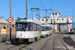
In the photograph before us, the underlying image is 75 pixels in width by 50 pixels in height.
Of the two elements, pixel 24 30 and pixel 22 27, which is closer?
pixel 24 30

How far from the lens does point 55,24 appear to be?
74.5 metres

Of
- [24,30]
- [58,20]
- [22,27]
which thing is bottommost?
[24,30]

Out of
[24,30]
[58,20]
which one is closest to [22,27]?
[24,30]

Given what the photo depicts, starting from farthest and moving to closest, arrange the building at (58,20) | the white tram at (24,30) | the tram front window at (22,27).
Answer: the building at (58,20) < the tram front window at (22,27) < the white tram at (24,30)

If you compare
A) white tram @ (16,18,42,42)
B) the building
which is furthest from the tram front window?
the building

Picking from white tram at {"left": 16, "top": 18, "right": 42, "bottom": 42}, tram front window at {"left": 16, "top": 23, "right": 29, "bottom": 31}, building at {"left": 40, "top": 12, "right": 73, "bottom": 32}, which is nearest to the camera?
white tram at {"left": 16, "top": 18, "right": 42, "bottom": 42}

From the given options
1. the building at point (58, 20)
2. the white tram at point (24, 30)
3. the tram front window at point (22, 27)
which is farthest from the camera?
the building at point (58, 20)

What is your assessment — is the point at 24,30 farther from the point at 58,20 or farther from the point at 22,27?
the point at 58,20

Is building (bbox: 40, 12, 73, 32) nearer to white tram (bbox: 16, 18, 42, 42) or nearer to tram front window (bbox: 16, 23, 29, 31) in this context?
white tram (bbox: 16, 18, 42, 42)

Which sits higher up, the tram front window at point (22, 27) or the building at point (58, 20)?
the building at point (58, 20)

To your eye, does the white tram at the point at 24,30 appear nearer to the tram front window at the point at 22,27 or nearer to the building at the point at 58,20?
the tram front window at the point at 22,27

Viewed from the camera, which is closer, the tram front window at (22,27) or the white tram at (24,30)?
the white tram at (24,30)

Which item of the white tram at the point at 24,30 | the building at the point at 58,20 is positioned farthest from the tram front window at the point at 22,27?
the building at the point at 58,20

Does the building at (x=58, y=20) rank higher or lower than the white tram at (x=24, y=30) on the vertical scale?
higher
